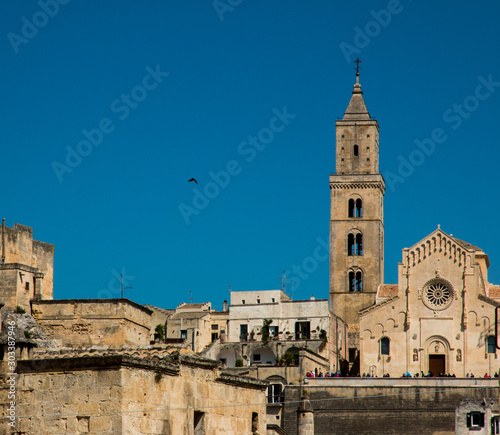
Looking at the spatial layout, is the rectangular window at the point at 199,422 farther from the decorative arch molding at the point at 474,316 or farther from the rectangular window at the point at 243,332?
the rectangular window at the point at 243,332

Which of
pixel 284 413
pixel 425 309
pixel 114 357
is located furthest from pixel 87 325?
pixel 425 309

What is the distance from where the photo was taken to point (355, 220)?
9450 cm

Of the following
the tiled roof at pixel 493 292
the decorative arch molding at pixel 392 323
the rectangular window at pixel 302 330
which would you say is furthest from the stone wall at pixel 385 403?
the tiled roof at pixel 493 292

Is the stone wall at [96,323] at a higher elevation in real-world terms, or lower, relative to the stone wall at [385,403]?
higher

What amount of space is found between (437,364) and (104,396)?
2407 inches

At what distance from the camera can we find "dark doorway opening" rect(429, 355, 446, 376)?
82.5 m

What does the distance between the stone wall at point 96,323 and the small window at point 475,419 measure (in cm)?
2289

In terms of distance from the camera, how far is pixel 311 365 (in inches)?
3098

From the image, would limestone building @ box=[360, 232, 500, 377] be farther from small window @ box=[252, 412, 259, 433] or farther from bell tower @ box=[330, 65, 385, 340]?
small window @ box=[252, 412, 259, 433]

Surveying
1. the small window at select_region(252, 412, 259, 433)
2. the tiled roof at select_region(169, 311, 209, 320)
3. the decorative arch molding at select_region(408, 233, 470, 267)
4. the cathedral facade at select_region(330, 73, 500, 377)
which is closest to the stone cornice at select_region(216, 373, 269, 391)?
the small window at select_region(252, 412, 259, 433)

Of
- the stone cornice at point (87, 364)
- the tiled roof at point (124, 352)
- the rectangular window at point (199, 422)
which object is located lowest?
→ the rectangular window at point (199, 422)

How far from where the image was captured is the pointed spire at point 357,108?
3873 inches

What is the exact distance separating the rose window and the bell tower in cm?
825

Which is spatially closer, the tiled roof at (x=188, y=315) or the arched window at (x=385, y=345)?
the arched window at (x=385, y=345)
